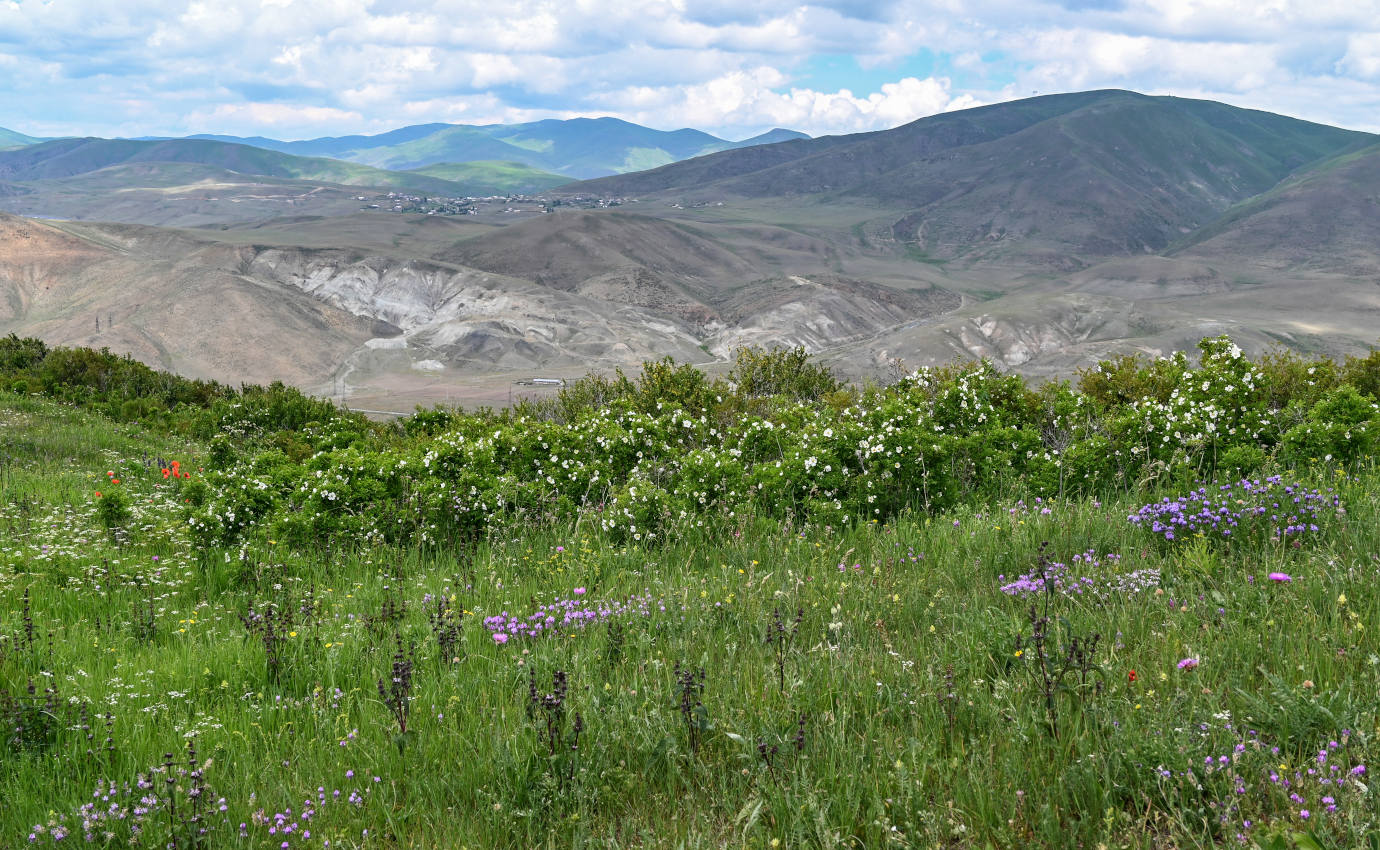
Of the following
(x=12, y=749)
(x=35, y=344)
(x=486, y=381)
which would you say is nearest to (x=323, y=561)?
(x=12, y=749)

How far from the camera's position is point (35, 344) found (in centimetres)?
3153

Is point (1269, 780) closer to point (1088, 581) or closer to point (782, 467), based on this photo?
point (1088, 581)

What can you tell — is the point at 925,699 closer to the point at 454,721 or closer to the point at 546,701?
the point at 546,701

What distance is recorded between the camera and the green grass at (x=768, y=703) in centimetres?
285

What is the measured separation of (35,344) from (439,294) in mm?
82840

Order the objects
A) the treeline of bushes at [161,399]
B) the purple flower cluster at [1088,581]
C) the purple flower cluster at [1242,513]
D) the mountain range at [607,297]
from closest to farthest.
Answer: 1. the purple flower cluster at [1088,581]
2. the purple flower cluster at [1242,513]
3. the treeline of bushes at [161,399]
4. the mountain range at [607,297]

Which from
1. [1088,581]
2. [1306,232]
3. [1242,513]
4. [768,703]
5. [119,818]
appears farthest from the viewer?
[1306,232]

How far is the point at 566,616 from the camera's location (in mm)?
4723

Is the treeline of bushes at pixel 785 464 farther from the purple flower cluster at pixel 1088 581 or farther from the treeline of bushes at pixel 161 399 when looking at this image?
the treeline of bushes at pixel 161 399

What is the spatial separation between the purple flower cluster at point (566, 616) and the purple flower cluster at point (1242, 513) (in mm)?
3100

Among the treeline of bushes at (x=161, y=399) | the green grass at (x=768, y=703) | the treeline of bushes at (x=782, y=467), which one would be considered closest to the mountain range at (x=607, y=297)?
the treeline of bushes at (x=161, y=399)

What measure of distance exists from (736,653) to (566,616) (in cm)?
102

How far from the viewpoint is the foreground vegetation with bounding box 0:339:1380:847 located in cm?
292

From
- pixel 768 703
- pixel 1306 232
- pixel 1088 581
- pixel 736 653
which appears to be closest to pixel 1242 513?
pixel 1088 581
